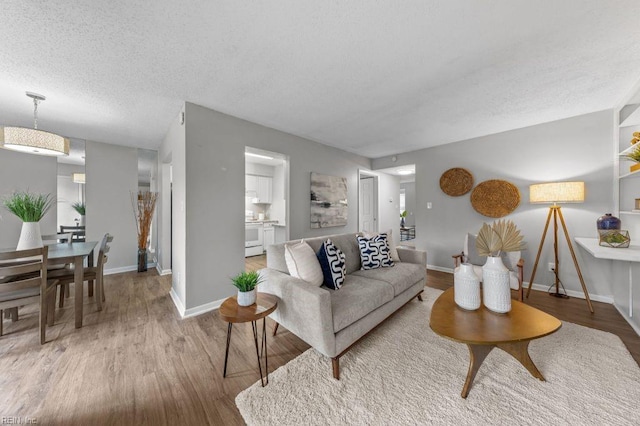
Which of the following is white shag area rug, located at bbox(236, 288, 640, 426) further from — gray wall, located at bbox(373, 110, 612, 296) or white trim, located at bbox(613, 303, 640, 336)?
gray wall, located at bbox(373, 110, 612, 296)

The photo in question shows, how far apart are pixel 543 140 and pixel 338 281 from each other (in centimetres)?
375

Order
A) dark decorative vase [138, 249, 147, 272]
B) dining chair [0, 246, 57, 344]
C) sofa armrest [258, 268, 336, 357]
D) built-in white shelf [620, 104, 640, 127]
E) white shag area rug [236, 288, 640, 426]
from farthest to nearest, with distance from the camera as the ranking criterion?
dark decorative vase [138, 249, 147, 272]
built-in white shelf [620, 104, 640, 127]
dining chair [0, 246, 57, 344]
sofa armrest [258, 268, 336, 357]
white shag area rug [236, 288, 640, 426]

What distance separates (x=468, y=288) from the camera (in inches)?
64.4

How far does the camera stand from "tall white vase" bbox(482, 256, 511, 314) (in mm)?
1598

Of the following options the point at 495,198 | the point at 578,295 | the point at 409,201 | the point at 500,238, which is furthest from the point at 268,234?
the point at 409,201

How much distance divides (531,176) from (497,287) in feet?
9.35

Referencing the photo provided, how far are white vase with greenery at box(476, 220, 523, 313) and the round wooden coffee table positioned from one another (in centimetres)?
9

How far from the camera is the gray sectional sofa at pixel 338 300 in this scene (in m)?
1.59

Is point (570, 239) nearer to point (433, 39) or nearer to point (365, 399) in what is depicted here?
point (433, 39)

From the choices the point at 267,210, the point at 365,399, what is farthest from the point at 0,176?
the point at 365,399

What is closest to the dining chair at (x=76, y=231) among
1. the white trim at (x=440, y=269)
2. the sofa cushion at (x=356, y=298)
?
the sofa cushion at (x=356, y=298)

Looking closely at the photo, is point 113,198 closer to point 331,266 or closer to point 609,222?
point 331,266

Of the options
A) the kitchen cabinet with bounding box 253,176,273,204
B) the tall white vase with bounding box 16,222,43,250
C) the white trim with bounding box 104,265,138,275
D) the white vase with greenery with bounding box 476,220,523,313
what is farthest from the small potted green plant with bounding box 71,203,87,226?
the white vase with greenery with bounding box 476,220,523,313

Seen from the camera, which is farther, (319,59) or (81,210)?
(81,210)
